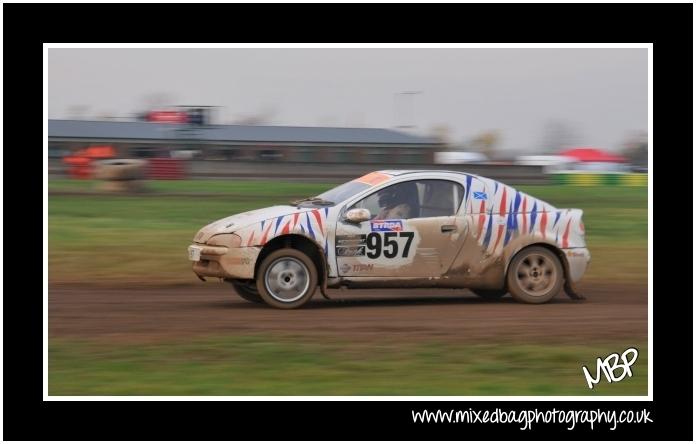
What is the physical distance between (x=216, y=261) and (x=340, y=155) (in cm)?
2634

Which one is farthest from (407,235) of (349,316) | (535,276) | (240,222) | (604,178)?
(604,178)

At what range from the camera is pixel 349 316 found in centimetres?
1120

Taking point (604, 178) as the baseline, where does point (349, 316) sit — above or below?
below

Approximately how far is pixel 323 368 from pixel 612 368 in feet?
8.52

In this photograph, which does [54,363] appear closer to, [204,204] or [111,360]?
[111,360]

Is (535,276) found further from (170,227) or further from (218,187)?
(218,187)

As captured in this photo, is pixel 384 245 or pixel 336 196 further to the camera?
pixel 336 196

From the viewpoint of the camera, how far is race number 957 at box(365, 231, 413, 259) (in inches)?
450

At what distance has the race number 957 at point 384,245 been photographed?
37.5ft

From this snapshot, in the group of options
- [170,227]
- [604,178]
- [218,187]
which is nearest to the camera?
[170,227]

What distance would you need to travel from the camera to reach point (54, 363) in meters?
8.77

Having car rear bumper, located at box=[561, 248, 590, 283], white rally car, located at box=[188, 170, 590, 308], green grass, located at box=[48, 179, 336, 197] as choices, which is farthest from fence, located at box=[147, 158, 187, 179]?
car rear bumper, located at box=[561, 248, 590, 283]

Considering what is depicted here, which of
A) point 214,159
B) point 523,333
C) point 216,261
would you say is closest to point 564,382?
point 523,333

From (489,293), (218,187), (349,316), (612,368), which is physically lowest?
(612,368)
